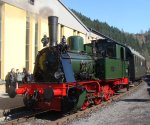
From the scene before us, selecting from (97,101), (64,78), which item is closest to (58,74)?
(64,78)

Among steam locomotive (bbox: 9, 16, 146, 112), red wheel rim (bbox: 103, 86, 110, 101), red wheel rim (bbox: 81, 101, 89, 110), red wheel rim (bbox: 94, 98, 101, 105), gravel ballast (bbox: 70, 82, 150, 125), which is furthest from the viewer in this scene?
red wheel rim (bbox: 103, 86, 110, 101)

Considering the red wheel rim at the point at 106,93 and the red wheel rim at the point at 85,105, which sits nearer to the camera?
the red wheel rim at the point at 85,105

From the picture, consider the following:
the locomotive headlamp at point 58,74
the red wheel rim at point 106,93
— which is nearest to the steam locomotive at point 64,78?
the locomotive headlamp at point 58,74

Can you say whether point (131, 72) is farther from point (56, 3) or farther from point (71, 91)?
point (71, 91)

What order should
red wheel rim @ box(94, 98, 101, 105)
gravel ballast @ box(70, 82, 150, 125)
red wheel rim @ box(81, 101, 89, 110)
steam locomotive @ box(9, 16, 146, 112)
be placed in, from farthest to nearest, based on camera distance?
red wheel rim @ box(94, 98, 101, 105) < red wheel rim @ box(81, 101, 89, 110) < steam locomotive @ box(9, 16, 146, 112) < gravel ballast @ box(70, 82, 150, 125)

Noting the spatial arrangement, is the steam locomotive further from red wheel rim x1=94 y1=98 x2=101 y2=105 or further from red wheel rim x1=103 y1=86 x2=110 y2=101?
red wheel rim x1=103 y1=86 x2=110 y2=101

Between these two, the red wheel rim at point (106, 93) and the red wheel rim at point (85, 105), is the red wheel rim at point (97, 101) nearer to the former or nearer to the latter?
the red wheel rim at point (106, 93)

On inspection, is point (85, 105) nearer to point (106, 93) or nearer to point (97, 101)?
point (97, 101)

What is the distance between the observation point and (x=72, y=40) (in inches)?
631

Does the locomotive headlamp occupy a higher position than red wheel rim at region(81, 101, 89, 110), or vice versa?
the locomotive headlamp

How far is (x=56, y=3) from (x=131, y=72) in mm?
8722

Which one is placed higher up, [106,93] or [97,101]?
[106,93]

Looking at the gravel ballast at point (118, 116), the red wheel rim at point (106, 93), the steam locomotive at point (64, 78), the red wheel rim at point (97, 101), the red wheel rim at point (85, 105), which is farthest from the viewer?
the red wheel rim at point (106, 93)

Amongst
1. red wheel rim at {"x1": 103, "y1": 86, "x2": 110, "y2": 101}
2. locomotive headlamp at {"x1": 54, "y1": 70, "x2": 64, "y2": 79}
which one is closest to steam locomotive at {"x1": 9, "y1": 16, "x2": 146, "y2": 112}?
locomotive headlamp at {"x1": 54, "y1": 70, "x2": 64, "y2": 79}
